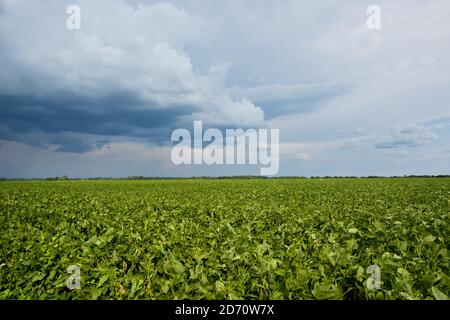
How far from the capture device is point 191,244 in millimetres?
5230

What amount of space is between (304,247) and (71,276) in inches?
128

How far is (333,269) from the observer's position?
12.5 ft

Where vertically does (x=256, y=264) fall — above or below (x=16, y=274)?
above
